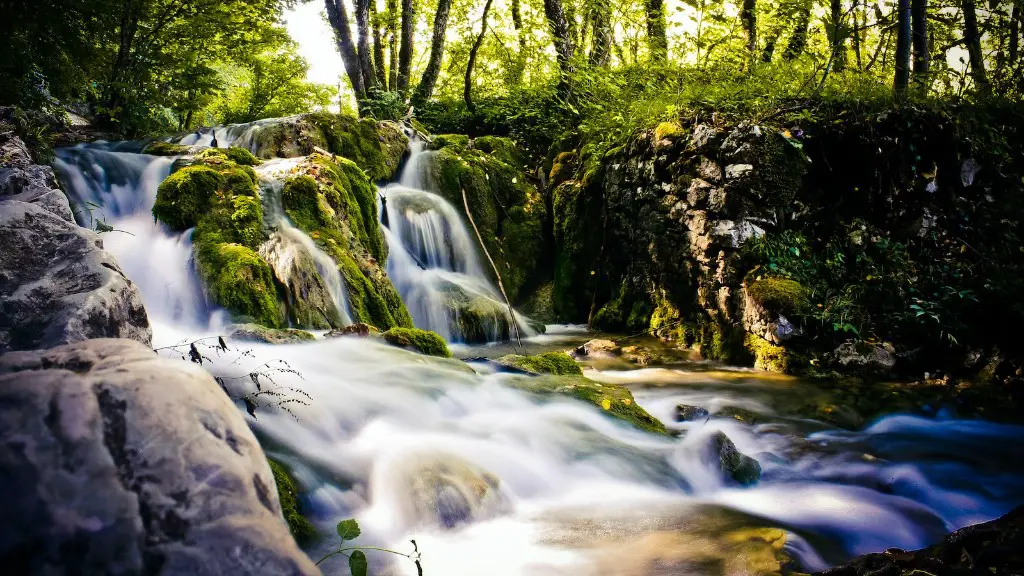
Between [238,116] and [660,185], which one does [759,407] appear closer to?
[660,185]

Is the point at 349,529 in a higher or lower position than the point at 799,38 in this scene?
lower

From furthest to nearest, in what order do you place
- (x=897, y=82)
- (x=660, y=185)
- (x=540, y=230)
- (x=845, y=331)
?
(x=540, y=230) → (x=660, y=185) → (x=897, y=82) → (x=845, y=331)

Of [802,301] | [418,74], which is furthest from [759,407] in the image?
[418,74]

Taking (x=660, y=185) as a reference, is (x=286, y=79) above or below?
above

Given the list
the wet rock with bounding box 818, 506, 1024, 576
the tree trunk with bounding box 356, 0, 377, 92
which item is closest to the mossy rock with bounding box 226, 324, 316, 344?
the wet rock with bounding box 818, 506, 1024, 576

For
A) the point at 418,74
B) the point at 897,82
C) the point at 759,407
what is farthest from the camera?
the point at 418,74

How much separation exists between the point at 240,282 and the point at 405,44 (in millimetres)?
10793

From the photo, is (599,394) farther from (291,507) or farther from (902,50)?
(902,50)

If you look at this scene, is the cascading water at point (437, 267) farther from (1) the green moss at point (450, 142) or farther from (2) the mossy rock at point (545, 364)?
(2) the mossy rock at point (545, 364)

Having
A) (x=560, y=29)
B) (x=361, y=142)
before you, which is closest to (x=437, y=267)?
(x=361, y=142)

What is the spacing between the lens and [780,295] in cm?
627

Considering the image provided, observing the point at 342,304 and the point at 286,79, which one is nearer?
the point at 342,304

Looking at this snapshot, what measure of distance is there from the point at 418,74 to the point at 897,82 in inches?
702

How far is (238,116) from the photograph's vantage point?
15.1m
